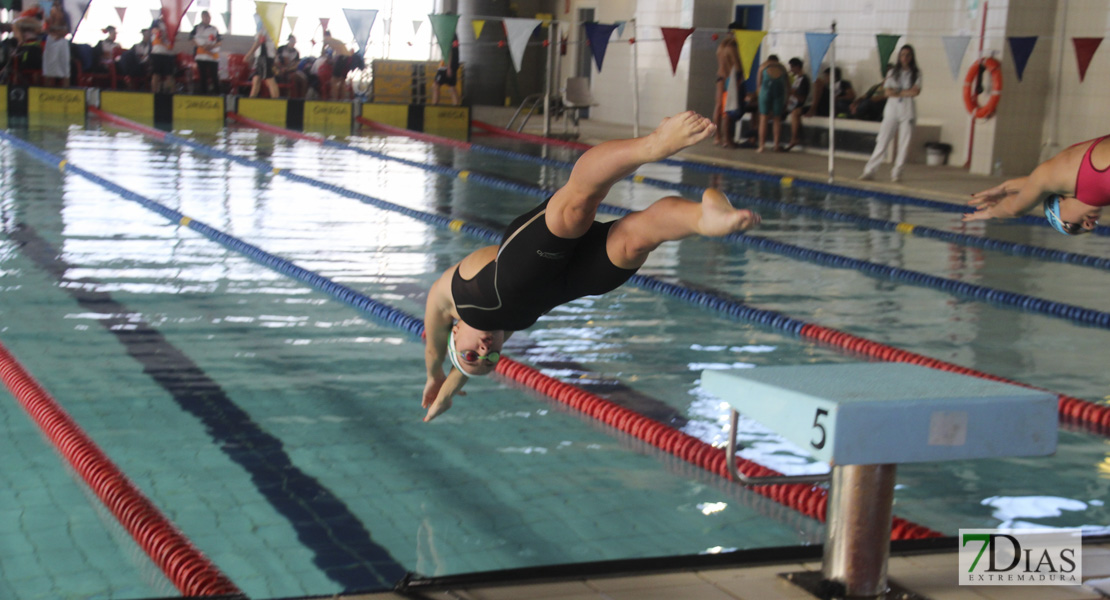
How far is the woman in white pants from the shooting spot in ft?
35.7

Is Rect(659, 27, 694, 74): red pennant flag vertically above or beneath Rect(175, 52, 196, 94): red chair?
above

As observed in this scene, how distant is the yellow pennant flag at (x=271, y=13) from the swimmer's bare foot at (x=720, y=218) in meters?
12.4

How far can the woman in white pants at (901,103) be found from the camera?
10.9 meters

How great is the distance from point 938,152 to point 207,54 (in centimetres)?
1139

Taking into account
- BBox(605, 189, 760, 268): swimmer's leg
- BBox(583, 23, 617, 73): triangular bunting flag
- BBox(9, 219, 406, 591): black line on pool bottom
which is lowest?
BBox(9, 219, 406, 591): black line on pool bottom

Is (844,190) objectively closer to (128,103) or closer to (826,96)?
(826,96)

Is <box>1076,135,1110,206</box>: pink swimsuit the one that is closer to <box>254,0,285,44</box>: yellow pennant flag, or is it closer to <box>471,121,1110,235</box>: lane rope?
<box>471,121,1110,235</box>: lane rope

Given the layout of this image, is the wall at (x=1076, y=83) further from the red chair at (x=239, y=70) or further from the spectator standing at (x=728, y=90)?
the red chair at (x=239, y=70)

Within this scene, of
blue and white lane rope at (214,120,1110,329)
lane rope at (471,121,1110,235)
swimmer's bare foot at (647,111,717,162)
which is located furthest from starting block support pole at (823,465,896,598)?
lane rope at (471,121,1110,235)

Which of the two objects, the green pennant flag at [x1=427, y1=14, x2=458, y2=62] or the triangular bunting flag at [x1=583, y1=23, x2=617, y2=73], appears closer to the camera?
the triangular bunting flag at [x1=583, y1=23, x2=617, y2=73]

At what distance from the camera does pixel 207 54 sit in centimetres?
1789

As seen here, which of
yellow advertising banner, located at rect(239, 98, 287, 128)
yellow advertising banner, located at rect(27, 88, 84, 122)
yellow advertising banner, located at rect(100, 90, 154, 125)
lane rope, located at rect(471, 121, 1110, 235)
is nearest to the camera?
lane rope, located at rect(471, 121, 1110, 235)

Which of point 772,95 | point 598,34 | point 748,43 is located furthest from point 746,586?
point 772,95

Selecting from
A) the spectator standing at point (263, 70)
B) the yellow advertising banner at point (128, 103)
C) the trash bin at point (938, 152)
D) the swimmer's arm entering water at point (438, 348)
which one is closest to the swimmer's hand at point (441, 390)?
the swimmer's arm entering water at point (438, 348)
